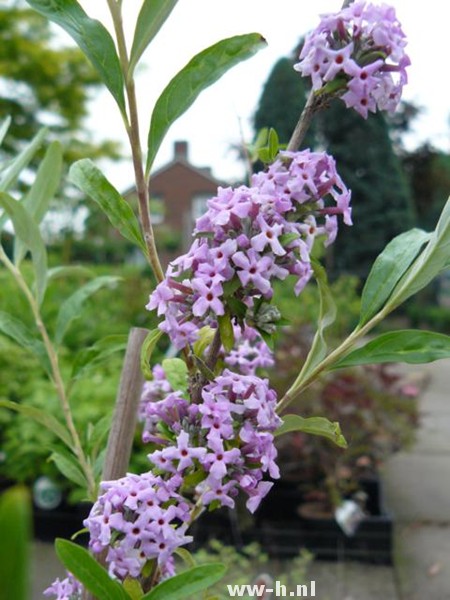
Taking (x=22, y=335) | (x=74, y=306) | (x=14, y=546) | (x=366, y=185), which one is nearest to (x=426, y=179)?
(x=366, y=185)

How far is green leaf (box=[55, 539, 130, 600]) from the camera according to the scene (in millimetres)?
521

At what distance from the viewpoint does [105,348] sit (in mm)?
929

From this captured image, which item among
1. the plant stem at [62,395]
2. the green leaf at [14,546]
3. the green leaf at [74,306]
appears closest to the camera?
the green leaf at [14,546]

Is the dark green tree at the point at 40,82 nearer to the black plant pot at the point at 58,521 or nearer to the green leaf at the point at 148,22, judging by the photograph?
the black plant pot at the point at 58,521

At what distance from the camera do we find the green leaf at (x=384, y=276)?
0.70m

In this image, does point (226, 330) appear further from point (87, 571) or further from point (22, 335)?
point (22, 335)

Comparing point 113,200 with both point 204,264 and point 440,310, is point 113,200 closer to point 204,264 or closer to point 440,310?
point 204,264

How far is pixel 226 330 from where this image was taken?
23.3 inches

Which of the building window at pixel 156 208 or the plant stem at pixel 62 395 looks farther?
the building window at pixel 156 208

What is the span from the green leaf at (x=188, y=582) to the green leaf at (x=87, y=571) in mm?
24

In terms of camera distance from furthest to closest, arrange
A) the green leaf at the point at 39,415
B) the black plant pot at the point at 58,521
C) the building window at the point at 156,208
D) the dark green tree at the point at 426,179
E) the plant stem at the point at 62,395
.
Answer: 1. the dark green tree at the point at 426,179
2. the building window at the point at 156,208
3. the black plant pot at the point at 58,521
4. the plant stem at the point at 62,395
5. the green leaf at the point at 39,415

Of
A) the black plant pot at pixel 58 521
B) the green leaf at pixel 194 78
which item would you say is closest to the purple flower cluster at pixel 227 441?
the green leaf at pixel 194 78

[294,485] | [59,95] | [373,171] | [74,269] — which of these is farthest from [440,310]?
[74,269]

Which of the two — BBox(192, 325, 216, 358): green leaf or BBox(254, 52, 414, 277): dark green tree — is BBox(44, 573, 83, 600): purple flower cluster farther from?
BBox(254, 52, 414, 277): dark green tree
